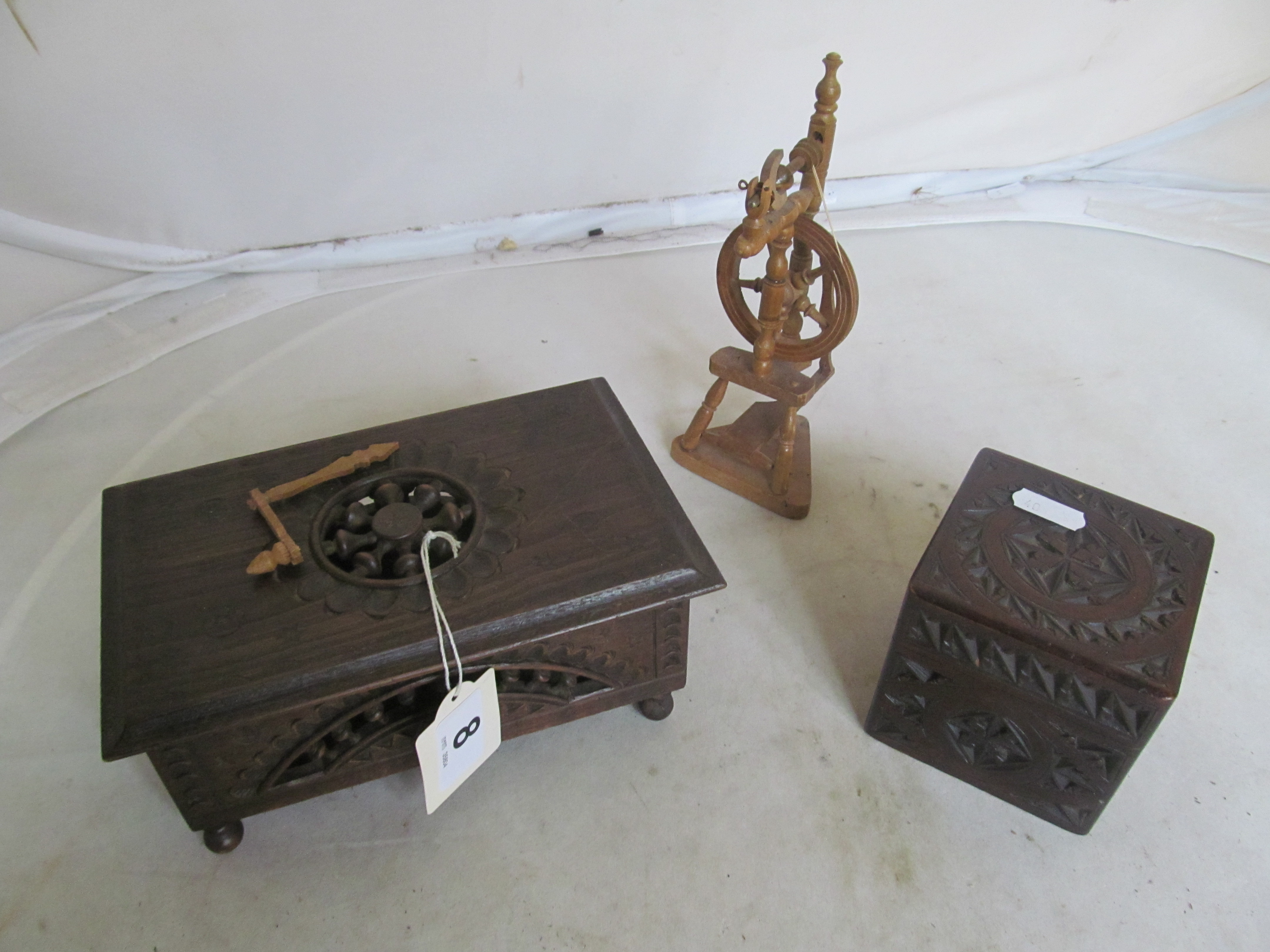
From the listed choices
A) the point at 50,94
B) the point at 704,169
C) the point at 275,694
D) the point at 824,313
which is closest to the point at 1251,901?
the point at 824,313

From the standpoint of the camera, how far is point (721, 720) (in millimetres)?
1248

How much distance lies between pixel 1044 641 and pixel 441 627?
0.68m

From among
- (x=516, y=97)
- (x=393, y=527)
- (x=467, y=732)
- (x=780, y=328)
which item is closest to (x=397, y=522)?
(x=393, y=527)

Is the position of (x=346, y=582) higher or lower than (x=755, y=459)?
higher

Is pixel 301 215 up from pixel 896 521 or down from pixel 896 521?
up

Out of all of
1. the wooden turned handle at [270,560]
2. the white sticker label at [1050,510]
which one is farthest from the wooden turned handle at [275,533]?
the white sticker label at [1050,510]

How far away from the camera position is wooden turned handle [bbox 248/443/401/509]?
3.64ft

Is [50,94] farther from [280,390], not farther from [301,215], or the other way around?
[280,390]

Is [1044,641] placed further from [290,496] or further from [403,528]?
[290,496]

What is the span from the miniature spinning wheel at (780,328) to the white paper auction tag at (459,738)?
2.28 ft

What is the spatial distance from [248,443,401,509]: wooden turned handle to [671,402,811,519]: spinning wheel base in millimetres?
623

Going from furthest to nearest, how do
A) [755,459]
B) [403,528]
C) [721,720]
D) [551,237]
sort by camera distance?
[551,237]
[755,459]
[721,720]
[403,528]

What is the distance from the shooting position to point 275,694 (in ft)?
3.04

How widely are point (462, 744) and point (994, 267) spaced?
6.30ft
